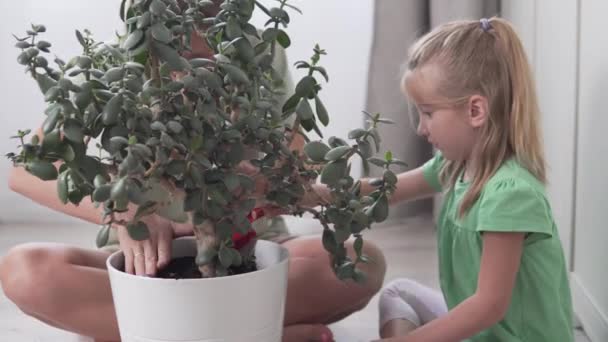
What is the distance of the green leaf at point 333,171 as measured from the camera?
97cm

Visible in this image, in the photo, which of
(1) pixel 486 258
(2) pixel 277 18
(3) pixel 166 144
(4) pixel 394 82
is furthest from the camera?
(4) pixel 394 82

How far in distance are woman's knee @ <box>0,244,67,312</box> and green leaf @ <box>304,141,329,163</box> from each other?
0.65 metres

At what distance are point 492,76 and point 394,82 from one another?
130cm

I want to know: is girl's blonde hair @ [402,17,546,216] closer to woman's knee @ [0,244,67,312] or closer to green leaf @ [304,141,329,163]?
green leaf @ [304,141,329,163]

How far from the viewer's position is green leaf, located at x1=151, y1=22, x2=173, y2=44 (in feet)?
2.89

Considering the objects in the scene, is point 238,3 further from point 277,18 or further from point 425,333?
point 425,333

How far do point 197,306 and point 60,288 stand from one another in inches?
19.9

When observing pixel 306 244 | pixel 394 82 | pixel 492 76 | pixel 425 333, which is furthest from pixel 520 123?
pixel 394 82

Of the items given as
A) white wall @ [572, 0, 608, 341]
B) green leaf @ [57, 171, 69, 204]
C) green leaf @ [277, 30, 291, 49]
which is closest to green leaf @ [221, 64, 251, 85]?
green leaf @ [277, 30, 291, 49]

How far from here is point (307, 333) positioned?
1499mm

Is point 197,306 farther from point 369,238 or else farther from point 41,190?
point 369,238

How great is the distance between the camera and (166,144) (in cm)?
88

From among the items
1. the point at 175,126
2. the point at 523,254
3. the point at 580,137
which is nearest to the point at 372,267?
the point at 523,254

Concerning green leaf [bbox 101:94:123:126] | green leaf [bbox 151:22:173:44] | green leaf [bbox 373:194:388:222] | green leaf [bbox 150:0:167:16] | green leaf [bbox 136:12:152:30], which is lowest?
green leaf [bbox 373:194:388:222]
